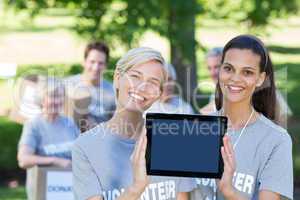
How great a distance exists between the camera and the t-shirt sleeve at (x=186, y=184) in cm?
403

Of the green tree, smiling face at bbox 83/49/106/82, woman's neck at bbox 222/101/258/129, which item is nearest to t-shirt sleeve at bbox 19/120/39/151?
smiling face at bbox 83/49/106/82

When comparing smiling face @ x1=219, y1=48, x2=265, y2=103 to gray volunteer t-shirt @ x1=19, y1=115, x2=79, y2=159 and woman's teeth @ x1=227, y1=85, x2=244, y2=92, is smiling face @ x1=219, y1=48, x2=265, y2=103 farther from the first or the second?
gray volunteer t-shirt @ x1=19, y1=115, x2=79, y2=159

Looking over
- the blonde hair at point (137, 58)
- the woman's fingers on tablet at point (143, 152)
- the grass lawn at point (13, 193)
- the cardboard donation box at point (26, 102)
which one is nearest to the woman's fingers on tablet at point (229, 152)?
the woman's fingers on tablet at point (143, 152)

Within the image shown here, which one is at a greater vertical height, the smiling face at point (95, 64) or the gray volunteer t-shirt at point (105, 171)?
the smiling face at point (95, 64)

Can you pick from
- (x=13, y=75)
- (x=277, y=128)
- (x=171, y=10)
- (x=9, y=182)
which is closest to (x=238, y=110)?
(x=277, y=128)

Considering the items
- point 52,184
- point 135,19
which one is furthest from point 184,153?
point 135,19

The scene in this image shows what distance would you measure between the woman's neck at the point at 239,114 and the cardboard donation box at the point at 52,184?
10.3 feet

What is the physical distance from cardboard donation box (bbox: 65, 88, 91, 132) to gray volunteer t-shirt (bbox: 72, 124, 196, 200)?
12.3ft

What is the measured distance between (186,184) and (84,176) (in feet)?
1.46

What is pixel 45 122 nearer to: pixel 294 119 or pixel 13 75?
pixel 13 75

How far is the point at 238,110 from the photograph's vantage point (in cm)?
424

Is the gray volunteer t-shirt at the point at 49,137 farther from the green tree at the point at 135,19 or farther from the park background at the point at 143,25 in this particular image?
the green tree at the point at 135,19

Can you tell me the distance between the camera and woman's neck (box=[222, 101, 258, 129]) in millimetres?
4211

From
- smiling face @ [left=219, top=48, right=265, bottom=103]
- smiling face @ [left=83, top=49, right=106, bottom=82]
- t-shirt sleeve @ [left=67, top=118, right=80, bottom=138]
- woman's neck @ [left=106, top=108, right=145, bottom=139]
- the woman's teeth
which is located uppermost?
smiling face @ [left=83, top=49, right=106, bottom=82]
